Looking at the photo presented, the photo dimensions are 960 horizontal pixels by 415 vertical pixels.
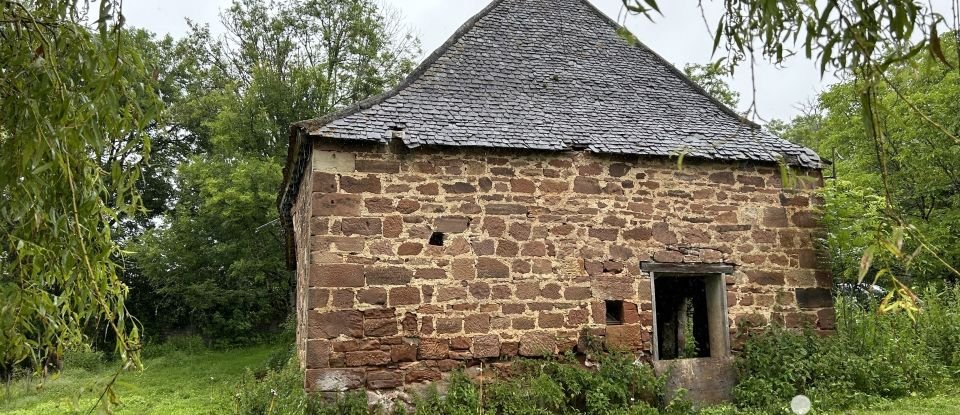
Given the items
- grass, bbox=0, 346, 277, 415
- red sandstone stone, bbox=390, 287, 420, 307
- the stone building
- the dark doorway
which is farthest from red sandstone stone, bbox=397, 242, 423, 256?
the dark doorway

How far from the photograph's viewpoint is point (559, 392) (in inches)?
272

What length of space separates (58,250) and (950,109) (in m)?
16.0

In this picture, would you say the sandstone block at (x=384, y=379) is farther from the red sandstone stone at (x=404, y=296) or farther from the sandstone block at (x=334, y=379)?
the red sandstone stone at (x=404, y=296)

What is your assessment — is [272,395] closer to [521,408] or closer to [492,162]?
[521,408]

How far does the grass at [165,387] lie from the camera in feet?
33.4

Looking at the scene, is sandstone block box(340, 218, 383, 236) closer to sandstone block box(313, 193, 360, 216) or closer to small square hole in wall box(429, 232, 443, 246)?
sandstone block box(313, 193, 360, 216)

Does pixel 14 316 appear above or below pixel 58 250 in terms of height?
below

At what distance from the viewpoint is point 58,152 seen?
2406 millimetres

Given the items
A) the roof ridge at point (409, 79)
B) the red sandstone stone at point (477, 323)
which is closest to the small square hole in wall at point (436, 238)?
the red sandstone stone at point (477, 323)

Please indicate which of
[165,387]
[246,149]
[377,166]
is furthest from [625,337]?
[246,149]

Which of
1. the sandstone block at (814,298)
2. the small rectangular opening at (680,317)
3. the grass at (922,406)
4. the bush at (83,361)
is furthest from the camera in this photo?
the bush at (83,361)

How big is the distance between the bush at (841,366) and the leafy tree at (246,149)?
43.3ft

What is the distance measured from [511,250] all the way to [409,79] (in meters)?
2.62

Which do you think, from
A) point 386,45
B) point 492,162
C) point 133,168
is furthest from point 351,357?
point 386,45
